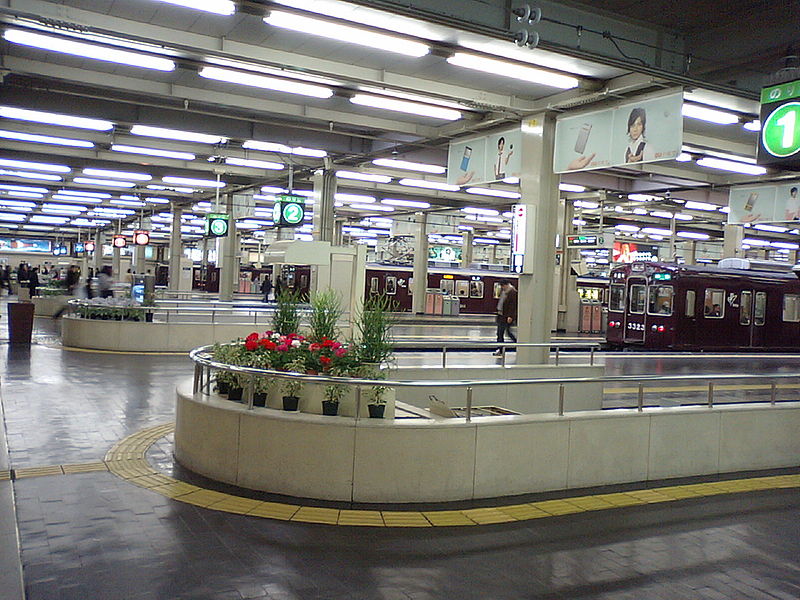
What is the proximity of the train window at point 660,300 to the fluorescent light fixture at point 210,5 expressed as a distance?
16989 mm

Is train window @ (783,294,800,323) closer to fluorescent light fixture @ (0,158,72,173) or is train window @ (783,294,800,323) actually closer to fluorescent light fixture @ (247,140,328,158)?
fluorescent light fixture @ (247,140,328,158)

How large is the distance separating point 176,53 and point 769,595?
10573 mm

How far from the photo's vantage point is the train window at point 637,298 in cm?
2314

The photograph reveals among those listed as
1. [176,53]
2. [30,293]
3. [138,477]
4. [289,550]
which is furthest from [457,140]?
[30,293]

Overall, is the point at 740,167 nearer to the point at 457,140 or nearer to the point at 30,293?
the point at 457,140

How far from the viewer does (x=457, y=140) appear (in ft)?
54.7

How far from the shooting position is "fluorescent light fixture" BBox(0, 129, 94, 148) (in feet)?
62.0

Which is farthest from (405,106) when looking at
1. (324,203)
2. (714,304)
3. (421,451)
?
(714,304)

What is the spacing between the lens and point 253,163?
22.4 meters

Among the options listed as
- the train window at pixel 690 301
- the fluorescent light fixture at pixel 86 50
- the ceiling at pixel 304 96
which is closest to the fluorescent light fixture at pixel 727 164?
the ceiling at pixel 304 96

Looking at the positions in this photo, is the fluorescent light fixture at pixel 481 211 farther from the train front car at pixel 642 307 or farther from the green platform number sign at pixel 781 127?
the green platform number sign at pixel 781 127

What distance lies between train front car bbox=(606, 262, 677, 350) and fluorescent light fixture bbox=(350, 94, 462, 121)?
10.4 m

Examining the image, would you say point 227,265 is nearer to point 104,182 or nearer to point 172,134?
point 104,182

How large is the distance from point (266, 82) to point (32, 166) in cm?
1512
